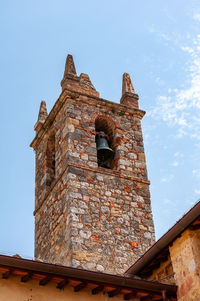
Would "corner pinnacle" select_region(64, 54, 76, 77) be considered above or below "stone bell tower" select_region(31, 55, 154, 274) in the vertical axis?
above

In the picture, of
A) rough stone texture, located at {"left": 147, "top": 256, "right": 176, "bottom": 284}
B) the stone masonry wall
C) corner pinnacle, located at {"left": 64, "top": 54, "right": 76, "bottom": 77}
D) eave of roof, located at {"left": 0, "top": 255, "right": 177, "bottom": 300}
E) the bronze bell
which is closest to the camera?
eave of roof, located at {"left": 0, "top": 255, "right": 177, "bottom": 300}

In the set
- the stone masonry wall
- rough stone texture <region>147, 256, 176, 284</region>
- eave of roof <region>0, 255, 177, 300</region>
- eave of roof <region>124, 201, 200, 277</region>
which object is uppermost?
the stone masonry wall

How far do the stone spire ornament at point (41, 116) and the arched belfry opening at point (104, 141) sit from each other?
189cm

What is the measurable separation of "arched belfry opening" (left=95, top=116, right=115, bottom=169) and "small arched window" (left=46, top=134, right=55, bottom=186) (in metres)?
1.23

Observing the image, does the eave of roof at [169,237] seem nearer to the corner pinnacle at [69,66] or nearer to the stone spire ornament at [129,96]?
the stone spire ornament at [129,96]

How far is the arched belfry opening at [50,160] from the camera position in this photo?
47.3ft

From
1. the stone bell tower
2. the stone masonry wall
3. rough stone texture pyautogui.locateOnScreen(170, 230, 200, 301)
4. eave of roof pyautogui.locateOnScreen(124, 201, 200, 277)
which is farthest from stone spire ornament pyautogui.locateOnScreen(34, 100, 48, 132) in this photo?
rough stone texture pyautogui.locateOnScreen(170, 230, 200, 301)

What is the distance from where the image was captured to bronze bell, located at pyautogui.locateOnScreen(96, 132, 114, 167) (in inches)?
555

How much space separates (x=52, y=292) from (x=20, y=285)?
0.44 meters

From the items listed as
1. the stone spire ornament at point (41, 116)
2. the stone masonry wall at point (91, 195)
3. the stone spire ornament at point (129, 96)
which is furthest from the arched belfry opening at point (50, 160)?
the stone spire ornament at point (129, 96)

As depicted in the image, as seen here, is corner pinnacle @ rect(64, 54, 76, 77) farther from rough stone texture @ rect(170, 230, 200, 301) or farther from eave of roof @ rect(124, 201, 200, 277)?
rough stone texture @ rect(170, 230, 200, 301)

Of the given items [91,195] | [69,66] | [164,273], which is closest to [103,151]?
[91,195]

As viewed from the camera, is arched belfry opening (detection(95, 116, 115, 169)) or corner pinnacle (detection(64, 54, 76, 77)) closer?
arched belfry opening (detection(95, 116, 115, 169))

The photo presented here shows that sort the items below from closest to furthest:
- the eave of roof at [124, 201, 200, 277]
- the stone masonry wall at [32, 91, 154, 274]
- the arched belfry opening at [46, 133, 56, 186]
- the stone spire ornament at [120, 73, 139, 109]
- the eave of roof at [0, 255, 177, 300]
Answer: the eave of roof at [0, 255, 177, 300] → the eave of roof at [124, 201, 200, 277] → the stone masonry wall at [32, 91, 154, 274] → the arched belfry opening at [46, 133, 56, 186] → the stone spire ornament at [120, 73, 139, 109]
